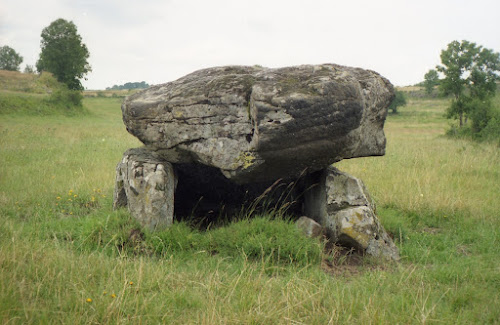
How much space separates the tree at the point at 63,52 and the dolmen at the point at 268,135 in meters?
40.1

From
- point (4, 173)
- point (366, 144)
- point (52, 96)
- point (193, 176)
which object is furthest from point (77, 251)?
point (52, 96)

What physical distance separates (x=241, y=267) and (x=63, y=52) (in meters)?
43.7

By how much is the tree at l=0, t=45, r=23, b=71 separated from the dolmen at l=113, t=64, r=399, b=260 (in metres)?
79.2

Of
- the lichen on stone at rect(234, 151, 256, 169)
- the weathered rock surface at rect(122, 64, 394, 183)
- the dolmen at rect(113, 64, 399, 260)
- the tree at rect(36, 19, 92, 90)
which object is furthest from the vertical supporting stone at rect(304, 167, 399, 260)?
the tree at rect(36, 19, 92, 90)

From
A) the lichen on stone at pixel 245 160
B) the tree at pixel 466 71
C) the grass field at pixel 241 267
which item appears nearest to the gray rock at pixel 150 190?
the grass field at pixel 241 267

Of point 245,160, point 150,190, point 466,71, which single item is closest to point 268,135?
point 245,160

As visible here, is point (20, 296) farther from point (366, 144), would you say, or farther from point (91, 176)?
point (91, 176)

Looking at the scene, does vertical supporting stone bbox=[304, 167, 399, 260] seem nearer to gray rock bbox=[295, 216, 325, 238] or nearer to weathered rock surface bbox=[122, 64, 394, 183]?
gray rock bbox=[295, 216, 325, 238]

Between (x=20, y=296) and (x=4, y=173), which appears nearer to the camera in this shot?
(x=20, y=296)

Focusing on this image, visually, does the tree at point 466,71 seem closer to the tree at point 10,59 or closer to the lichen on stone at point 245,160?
the lichen on stone at point 245,160

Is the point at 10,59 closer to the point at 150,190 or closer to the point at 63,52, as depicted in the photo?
the point at 63,52

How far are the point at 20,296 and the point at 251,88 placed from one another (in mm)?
3979

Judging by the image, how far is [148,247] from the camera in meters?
5.95

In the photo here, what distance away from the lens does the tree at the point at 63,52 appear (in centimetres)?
4247
